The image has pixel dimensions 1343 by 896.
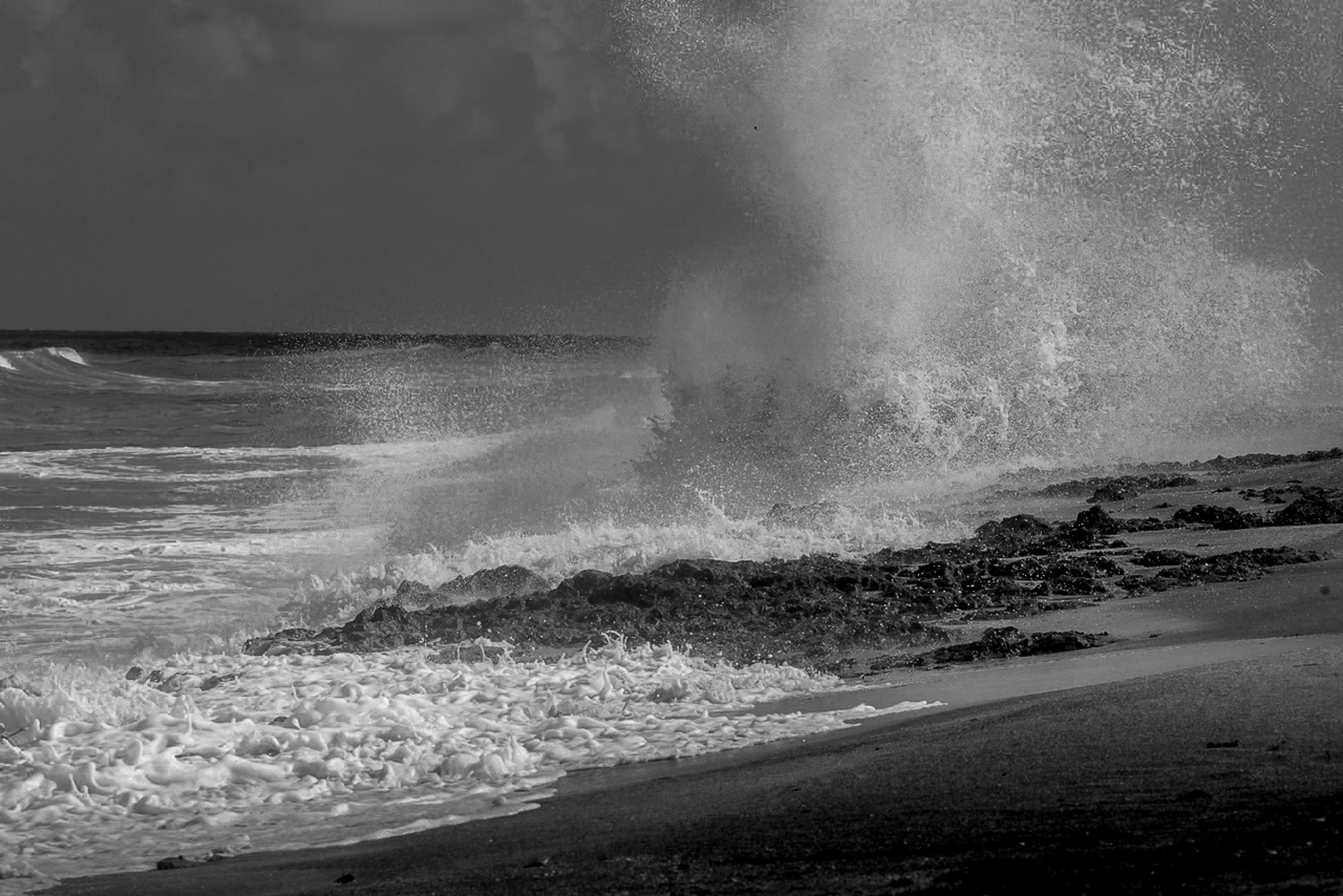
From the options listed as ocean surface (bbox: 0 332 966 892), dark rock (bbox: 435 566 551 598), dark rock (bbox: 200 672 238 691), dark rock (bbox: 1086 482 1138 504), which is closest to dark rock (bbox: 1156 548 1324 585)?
ocean surface (bbox: 0 332 966 892)

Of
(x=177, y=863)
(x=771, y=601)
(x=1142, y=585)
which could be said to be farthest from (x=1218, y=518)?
(x=177, y=863)

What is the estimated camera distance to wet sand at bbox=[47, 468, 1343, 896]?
3621 millimetres

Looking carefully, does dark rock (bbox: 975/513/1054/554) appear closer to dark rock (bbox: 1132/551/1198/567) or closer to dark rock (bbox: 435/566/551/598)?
dark rock (bbox: 1132/551/1198/567)

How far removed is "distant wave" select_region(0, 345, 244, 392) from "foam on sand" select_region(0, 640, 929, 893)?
3812 cm

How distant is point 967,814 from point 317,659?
15.3ft

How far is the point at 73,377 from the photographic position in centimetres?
4534

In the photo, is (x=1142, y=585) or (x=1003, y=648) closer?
(x=1003, y=648)

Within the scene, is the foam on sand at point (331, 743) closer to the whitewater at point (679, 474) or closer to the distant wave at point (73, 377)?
the whitewater at point (679, 474)

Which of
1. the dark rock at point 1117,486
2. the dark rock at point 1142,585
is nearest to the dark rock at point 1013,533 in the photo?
the dark rock at point 1142,585

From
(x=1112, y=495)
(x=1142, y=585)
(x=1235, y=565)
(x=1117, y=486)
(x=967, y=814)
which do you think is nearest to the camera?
(x=967, y=814)

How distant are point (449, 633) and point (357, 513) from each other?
851 centimetres

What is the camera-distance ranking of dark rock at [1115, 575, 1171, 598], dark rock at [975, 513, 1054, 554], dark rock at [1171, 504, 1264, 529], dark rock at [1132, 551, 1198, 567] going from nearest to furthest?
dark rock at [1115, 575, 1171, 598]
dark rock at [1132, 551, 1198, 567]
dark rock at [975, 513, 1054, 554]
dark rock at [1171, 504, 1264, 529]

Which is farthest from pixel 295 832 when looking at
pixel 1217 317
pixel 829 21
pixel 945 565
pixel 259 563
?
pixel 1217 317

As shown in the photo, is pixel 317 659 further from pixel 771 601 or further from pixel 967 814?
pixel 967 814
